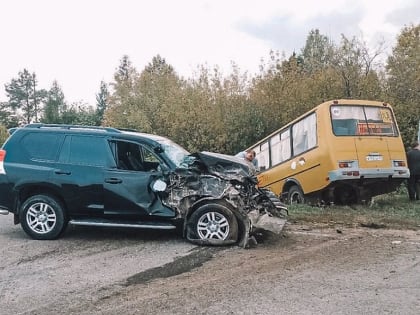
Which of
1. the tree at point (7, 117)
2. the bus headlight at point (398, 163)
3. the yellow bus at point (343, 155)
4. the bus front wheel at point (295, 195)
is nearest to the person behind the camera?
the yellow bus at point (343, 155)

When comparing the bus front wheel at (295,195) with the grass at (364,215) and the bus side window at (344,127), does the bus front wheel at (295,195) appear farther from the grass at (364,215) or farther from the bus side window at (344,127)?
the bus side window at (344,127)

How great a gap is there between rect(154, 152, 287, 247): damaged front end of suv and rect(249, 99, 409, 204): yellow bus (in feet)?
11.5

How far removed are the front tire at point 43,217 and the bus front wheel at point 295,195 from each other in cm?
601

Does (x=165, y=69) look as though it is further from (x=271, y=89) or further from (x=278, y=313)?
(x=278, y=313)

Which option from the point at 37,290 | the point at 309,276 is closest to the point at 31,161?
the point at 37,290

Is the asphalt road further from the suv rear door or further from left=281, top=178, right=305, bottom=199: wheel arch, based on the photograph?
left=281, top=178, right=305, bottom=199: wheel arch

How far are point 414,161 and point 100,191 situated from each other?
8733mm

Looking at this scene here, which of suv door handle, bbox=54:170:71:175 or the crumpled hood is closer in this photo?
the crumpled hood

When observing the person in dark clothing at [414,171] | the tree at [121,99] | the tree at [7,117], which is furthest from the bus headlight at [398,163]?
the tree at [7,117]

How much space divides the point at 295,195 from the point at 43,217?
6446mm

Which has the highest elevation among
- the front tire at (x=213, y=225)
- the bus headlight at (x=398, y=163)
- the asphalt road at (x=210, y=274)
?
the bus headlight at (x=398, y=163)

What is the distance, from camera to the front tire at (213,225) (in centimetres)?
744

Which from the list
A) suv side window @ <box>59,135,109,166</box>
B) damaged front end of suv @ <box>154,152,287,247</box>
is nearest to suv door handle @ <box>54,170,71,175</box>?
suv side window @ <box>59,135,109,166</box>

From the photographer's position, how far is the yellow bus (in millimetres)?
10867
